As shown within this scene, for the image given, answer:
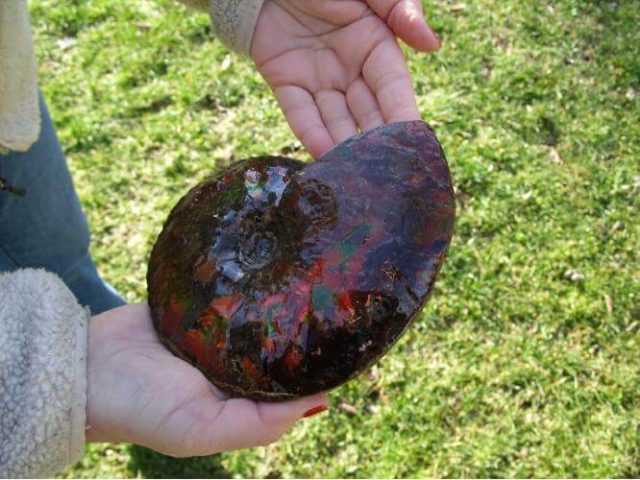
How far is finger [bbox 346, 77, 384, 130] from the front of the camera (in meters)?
3.21

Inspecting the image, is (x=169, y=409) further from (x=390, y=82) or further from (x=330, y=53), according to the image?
(x=330, y=53)

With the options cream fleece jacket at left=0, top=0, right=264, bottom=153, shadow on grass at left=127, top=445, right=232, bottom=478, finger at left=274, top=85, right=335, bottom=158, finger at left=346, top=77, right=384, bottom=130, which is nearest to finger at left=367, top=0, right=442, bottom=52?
finger at left=346, top=77, right=384, bottom=130

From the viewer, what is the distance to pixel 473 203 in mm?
5543

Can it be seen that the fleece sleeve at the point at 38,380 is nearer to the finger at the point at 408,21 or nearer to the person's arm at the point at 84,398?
the person's arm at the point at 84,398

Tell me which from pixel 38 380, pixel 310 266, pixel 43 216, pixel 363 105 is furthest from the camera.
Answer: pixel 43 216

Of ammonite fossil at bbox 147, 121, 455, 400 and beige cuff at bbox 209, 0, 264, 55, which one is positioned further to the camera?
beige cuff at bbox 209, 0, 264, 55

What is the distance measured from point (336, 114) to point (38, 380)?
5.83 ft

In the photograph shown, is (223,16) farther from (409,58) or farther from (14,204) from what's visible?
(409,58)

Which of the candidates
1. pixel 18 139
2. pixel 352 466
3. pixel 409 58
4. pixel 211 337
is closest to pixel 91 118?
pixel 409 58

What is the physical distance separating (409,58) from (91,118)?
3009 mm

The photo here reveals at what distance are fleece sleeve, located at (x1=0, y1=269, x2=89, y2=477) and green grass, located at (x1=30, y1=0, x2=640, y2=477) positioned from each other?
244 cm

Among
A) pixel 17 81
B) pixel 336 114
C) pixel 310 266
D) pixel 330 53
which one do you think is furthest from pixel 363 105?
pixel 17 81

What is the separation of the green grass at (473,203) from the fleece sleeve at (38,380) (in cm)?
244

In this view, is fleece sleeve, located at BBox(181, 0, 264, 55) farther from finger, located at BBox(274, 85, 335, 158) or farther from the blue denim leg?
the blue denim leg
